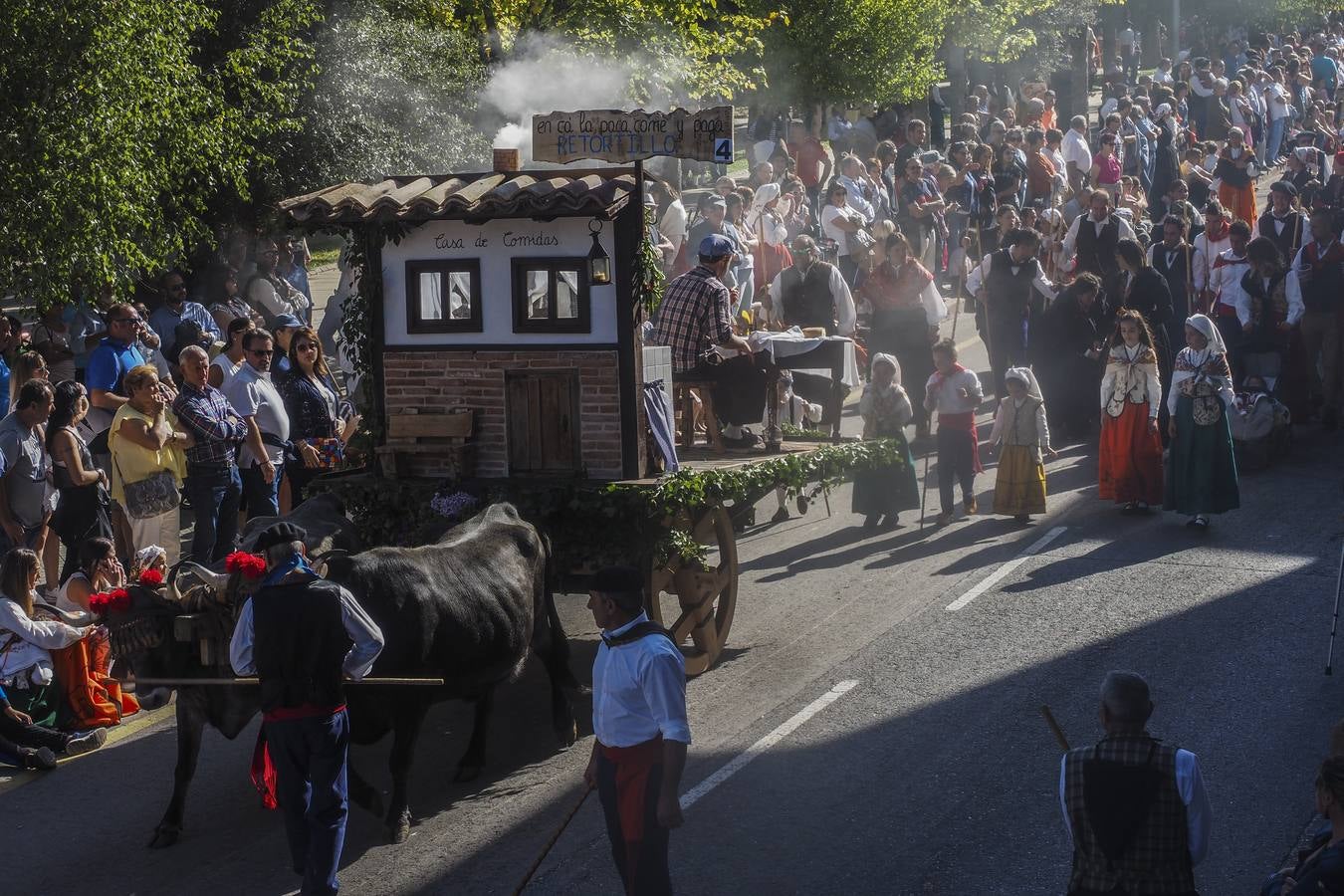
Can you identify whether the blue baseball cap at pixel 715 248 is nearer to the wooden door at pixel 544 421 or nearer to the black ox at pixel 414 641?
the wooden door at pixel 544 421

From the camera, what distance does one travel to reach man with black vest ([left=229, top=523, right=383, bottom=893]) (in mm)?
7633

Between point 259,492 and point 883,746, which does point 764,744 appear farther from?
point 259,492

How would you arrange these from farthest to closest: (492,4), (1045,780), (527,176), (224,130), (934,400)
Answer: (492,4) < (224,130) < (934,400) < (527,176) < (1045,780)

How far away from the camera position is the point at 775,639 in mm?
11781

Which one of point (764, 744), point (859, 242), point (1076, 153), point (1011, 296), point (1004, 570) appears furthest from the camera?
point (1076, 153)

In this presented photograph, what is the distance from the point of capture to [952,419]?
582 inches

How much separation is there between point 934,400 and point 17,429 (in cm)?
745

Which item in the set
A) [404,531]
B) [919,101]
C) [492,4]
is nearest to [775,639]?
[404,531]

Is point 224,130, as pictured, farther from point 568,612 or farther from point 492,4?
point 568,612

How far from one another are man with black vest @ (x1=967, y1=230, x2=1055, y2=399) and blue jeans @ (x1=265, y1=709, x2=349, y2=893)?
11768mm

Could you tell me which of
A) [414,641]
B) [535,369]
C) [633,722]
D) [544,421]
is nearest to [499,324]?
[535,369]

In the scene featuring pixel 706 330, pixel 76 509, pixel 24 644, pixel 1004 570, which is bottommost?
pixel 1004 570

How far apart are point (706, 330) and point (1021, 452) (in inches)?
153

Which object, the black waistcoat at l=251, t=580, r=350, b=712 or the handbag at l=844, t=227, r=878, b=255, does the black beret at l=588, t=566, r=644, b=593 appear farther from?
the handbag at l=844, t=227, r=878, b=255
